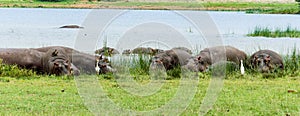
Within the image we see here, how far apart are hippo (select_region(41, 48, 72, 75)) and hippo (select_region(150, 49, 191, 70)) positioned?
1958 mm

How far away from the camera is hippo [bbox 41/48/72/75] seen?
1277 cm

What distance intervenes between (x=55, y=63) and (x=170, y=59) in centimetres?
295

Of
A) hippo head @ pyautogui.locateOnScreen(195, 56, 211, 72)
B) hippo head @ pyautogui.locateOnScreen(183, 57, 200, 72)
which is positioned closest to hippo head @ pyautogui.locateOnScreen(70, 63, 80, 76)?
hippo head @ pyautogui.locateOnScreen(183, 57, 200, 72)

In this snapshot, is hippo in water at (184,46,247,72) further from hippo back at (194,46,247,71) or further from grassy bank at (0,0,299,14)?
grassy bank at (0,0,299,14)

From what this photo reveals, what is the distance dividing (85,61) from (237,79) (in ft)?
11.4

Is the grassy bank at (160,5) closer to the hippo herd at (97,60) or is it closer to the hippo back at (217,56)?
the hippo back at (217,56)

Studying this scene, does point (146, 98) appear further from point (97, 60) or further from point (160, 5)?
point (160, 5)

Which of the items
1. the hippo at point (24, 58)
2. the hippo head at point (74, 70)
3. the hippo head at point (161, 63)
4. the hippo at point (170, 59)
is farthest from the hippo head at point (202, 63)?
the hippo at point (24, 58)

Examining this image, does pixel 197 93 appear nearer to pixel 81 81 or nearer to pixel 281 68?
pixel 81 81

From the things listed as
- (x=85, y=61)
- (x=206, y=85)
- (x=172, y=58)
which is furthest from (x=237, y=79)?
(x=85, y=61)

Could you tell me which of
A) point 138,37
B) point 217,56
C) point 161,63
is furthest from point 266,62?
point 138,37

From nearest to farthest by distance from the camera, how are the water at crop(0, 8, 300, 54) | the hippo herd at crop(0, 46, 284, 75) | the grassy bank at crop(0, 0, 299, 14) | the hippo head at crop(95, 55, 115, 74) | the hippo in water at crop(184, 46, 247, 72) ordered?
1. the hippo herd at crop(0, 46, 284, 75)
2. the hippo head at crop(95, 55, 115, 74)
3. the hippo in water at crop(184, 46, 247, 72)
4. the water at crop(0, 8, 300, 54)
5. the grassy bank at crop(0, 0, 299, 14)

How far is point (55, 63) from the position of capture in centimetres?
1280

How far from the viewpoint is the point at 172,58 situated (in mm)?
14594
